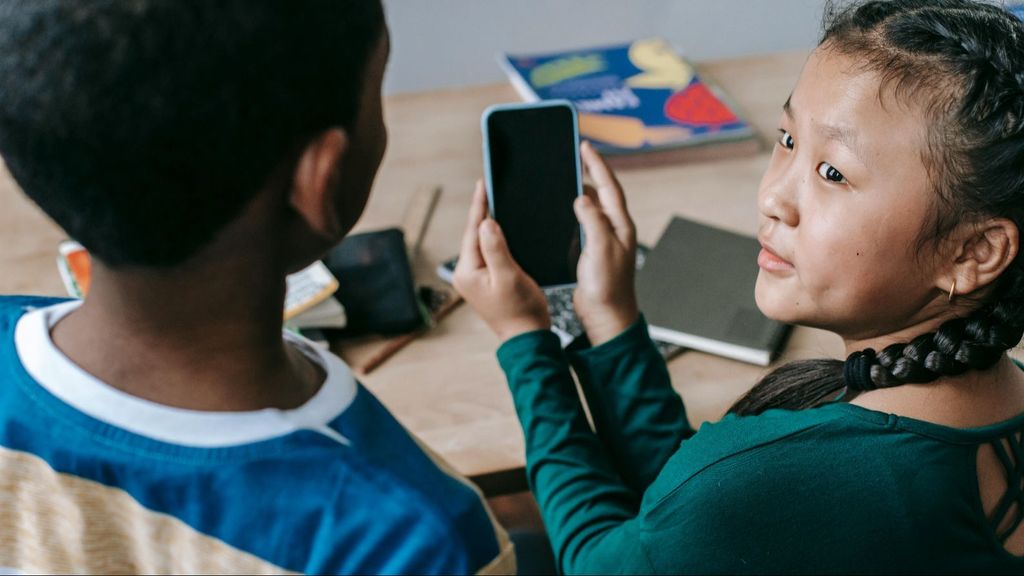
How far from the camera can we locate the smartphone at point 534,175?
3.48 ft

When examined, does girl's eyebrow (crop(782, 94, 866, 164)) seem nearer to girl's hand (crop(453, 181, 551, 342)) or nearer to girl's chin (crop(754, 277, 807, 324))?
girl's chin (crop(754, 277, 807, 324))

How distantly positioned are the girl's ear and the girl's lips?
12cm

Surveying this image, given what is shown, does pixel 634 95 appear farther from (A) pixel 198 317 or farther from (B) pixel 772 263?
(A) pixel 198 317

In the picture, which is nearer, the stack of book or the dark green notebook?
the dark green notebook

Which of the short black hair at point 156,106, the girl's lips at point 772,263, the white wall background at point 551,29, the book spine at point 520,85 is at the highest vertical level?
the short black hair at point 156,106

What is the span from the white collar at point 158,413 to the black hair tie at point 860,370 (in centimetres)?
46

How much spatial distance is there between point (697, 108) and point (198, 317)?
105cm

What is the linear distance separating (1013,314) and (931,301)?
6 centimetres

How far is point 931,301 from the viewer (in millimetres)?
807

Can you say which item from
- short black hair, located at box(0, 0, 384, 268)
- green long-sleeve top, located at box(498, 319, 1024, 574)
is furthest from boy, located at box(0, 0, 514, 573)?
green long-sleeve top, located at box(498, 319, 1024, 574)

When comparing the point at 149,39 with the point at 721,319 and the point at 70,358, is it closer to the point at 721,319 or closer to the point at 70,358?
the point at 70,358

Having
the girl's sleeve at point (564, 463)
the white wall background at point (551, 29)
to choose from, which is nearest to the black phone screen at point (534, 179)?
the girl's sleeve at point (564, 463)

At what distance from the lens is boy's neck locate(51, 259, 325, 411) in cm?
54

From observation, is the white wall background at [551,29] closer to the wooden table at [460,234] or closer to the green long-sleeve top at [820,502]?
the wooden table at [460,234]
